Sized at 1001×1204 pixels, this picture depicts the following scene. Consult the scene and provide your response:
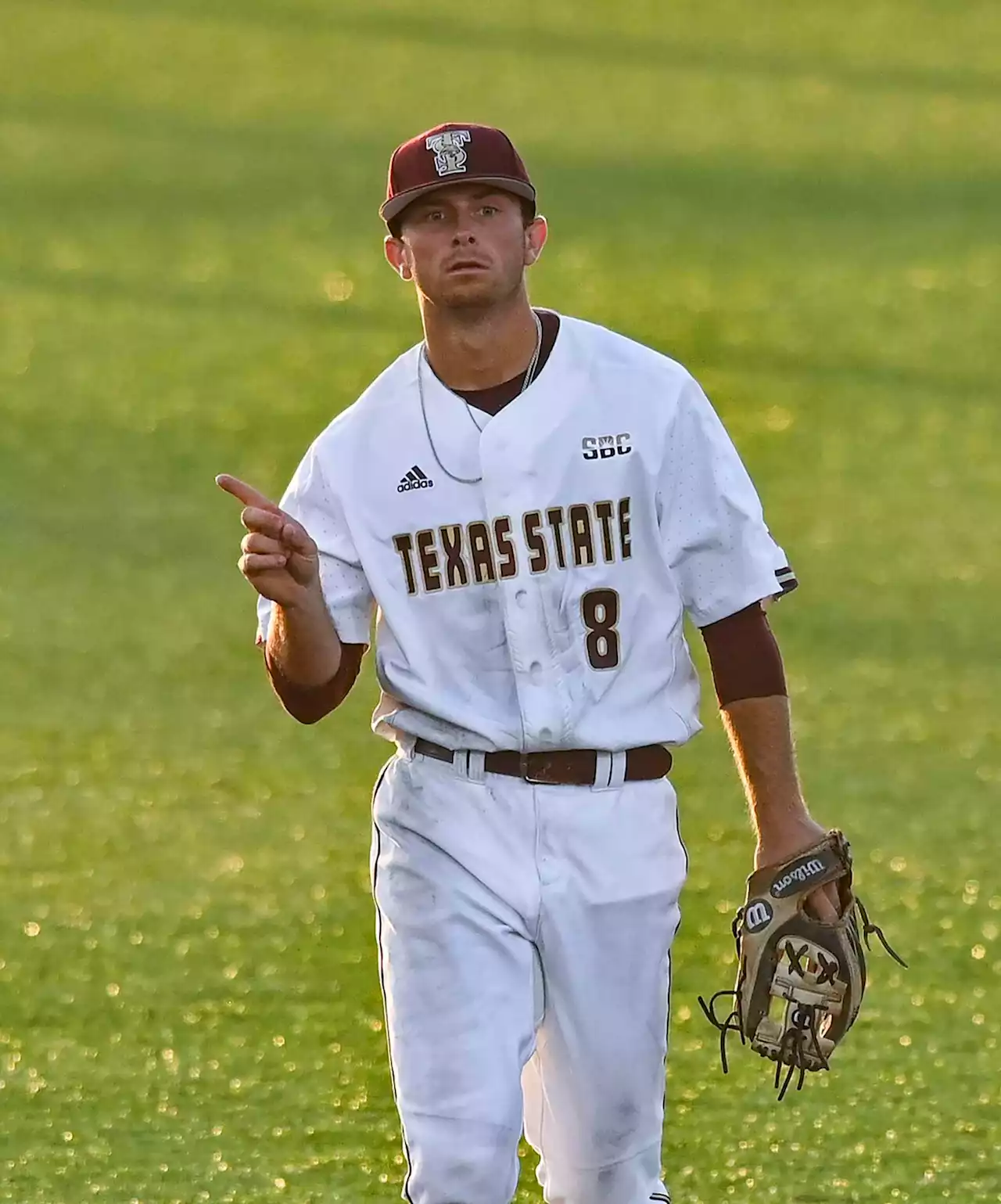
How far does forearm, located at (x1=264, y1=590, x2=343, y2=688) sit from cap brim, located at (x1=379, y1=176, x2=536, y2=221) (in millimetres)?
622

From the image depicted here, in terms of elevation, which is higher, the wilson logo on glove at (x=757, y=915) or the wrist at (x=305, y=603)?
the wrist at (x=305, y=603)

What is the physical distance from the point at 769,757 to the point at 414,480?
2.28 ft

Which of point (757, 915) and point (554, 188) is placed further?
point (554, 188)

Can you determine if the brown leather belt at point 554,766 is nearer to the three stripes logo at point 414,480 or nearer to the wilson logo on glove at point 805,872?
the wilson logo on glove at point 805,872

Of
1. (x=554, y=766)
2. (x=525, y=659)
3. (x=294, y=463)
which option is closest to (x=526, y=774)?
(x=554, y=766)

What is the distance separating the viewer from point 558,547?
3.80m

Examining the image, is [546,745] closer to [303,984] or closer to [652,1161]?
[652,1161]

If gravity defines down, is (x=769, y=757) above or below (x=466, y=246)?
below

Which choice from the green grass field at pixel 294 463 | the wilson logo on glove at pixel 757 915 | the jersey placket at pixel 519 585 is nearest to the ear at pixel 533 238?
the jersey placket at pixel 519 585

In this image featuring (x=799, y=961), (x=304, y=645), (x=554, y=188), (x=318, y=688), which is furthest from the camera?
(x=554, y=188)

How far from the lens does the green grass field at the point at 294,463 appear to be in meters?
5.32

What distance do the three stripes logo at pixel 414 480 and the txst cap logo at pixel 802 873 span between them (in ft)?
2.67

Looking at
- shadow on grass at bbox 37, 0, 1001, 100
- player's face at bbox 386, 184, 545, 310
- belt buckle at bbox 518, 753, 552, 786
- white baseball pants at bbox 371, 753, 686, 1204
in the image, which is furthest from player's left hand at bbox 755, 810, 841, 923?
shadow on grass at bbox 37, 0, 1001, 100

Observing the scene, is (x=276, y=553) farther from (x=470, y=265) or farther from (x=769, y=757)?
(x=769, y=757)
